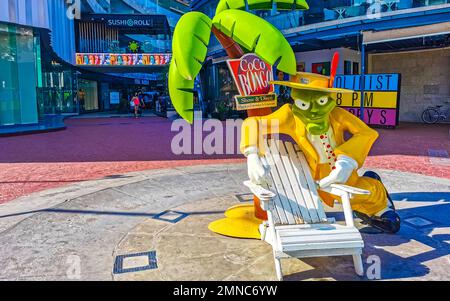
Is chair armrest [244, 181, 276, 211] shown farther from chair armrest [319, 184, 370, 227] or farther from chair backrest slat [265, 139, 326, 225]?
chair armrest [319, 184, 370, 227]

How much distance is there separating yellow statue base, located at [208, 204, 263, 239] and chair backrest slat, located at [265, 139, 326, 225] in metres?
0.51

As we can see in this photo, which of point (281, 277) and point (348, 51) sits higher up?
point (348, 51)

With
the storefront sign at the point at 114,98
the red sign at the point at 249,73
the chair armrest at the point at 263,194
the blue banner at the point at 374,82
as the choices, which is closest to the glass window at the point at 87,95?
the storefront sign at the point at 114,98

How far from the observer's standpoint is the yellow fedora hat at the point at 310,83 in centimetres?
387

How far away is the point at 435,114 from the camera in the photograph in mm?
17750

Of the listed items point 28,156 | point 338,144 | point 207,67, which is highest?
point 207,67

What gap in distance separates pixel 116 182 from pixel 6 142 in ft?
28.7

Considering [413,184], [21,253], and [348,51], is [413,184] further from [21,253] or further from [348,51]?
[348,51]

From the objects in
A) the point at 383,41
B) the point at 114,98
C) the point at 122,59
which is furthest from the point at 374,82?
the point at 114,98

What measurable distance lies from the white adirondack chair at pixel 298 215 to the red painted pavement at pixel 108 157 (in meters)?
4.37

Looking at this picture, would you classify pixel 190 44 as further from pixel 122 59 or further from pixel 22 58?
pixel 122 59

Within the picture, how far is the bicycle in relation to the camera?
58.0 ft
